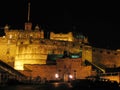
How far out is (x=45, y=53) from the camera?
68062 mm

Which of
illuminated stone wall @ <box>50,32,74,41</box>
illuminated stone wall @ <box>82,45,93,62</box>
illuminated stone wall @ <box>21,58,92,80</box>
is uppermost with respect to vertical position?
illuminated stone wall @ <box>50,32,74,41</box>

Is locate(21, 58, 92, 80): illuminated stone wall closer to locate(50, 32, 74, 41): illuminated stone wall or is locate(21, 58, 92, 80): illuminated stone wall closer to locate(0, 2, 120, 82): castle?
locate(0, 2, 120, 82): castle

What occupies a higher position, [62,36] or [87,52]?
[62,36]

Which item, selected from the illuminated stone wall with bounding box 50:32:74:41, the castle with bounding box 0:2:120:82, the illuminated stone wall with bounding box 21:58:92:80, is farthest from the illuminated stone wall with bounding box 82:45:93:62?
the illuminated stone wall with bounding box 21:58:92:80

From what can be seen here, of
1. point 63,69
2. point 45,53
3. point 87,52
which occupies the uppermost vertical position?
point 87,52

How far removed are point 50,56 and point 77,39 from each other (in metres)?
18.7

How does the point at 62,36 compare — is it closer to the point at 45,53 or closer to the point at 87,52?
the point at 87,52

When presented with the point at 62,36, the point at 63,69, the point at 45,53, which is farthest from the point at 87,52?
the point at 63,69

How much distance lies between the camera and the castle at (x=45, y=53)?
57375 mm

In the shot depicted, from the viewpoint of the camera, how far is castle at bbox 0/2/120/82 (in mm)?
57375

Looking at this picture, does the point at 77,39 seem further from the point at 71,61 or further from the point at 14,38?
the point at 71,61

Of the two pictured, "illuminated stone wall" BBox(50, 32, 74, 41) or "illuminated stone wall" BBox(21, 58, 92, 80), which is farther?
"illuminated stone wall" BBox(50, 32, 74, 41)

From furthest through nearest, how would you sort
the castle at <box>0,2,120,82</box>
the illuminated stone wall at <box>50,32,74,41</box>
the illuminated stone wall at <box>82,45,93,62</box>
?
the illuminated stone wall at <box>50,32,74,41</box>, the illuminated stone wall at <box>82,45,93,62</box>, the castle at <box>0,2,120,82</box>

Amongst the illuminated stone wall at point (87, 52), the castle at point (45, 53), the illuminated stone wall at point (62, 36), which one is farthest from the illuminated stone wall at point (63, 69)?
the illuminated stone wall at point (62, 36)
